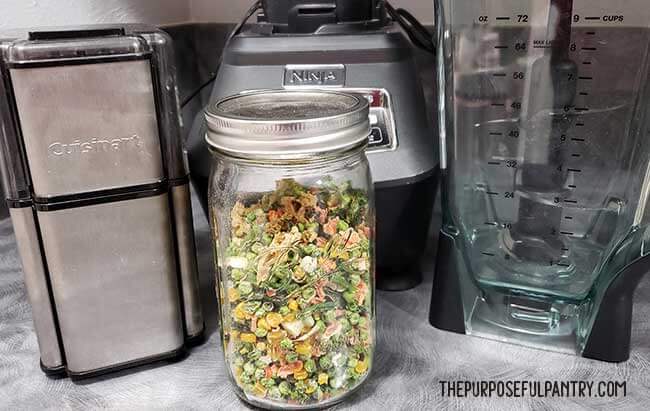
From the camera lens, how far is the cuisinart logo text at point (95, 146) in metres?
0.43

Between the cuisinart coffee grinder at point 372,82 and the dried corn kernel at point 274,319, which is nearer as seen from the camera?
the dried corn kernel at point 274,319

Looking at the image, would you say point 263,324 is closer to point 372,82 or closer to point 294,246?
point 294,246

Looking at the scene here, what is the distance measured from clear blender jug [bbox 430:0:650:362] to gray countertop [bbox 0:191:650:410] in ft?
0.06

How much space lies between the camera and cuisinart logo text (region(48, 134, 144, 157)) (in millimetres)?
428

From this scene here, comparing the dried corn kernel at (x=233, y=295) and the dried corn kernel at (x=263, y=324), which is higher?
the dried corn kernel at (x=233, y=295)

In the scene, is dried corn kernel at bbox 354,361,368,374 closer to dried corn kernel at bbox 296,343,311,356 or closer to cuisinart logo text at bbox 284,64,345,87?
dried corn kernel at bbox 296,343,311,356

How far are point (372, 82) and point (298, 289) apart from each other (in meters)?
0.22

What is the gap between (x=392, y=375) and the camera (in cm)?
49


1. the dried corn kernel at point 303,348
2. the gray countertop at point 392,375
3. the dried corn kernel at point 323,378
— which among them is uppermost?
the dried corn kernel at point 303,348

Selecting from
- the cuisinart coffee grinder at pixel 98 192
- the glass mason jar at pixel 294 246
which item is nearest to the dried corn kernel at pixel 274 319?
the glass mason jar at pixel 294 246

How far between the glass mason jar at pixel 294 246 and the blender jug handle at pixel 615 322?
187 mm

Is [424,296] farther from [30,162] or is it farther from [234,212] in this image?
[30,162]

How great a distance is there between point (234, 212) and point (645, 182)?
1.01ft

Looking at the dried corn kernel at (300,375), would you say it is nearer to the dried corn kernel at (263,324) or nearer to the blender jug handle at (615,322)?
the dried corn kernel at (263,324)
